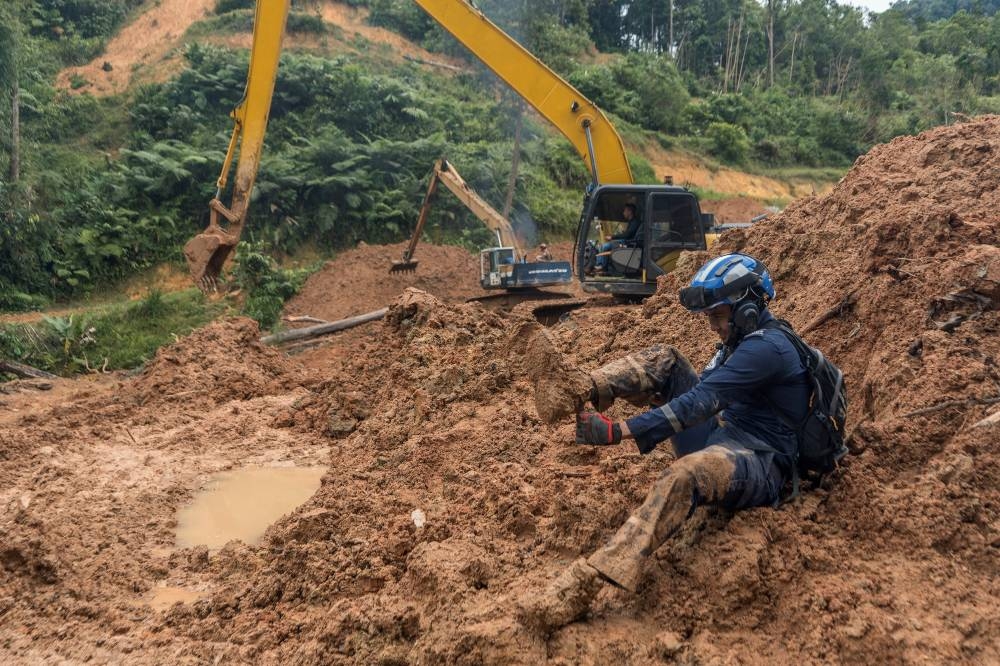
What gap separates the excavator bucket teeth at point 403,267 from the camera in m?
14.2

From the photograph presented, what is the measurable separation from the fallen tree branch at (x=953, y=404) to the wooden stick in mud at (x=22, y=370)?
987cm

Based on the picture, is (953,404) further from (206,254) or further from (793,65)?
(793,65)

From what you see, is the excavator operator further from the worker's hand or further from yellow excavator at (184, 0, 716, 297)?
the worker's hand

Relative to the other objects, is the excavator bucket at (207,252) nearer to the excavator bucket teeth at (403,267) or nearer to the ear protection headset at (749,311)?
the excavator bucket teeth at (403,267)

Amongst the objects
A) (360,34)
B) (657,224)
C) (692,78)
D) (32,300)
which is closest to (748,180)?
(692,78)

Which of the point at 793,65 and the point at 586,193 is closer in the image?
the point at 586,193

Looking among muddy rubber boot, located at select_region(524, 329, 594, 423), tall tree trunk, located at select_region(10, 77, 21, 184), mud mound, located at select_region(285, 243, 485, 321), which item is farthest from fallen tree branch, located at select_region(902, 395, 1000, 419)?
tall tree trunk, located at select_region(10, 77, 21, 184)

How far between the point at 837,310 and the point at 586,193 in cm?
527

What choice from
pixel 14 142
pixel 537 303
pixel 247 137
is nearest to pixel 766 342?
pixel 537 303

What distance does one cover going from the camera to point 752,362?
3467 millimetres

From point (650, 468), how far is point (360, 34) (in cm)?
2798

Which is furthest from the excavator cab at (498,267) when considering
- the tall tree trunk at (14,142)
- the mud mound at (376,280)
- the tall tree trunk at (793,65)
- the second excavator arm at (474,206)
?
the tall tree trunk at (793,65)

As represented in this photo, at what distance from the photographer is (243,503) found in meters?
5.84

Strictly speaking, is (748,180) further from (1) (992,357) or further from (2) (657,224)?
(1) (992,357)
